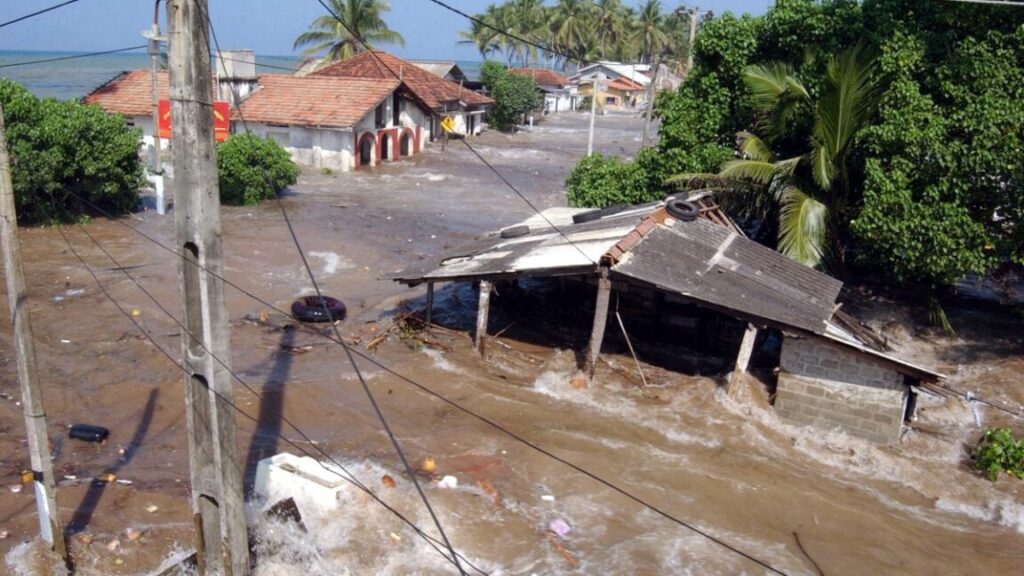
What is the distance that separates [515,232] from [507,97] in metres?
37.5

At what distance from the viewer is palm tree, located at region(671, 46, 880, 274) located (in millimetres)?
15016

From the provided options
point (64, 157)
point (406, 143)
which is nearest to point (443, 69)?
point (406, 143)

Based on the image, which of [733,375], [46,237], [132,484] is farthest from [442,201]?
[132,484]

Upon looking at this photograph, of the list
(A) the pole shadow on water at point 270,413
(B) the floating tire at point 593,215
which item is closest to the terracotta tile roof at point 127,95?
(A) the pole shadow on water at point 270,413

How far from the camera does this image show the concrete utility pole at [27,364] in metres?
6.93

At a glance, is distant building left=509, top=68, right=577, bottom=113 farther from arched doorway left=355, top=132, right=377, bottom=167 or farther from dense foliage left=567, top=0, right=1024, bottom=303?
dense foliage left=567, top=0, right=1024, bottom=303

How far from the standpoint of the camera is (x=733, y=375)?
12977 millimetres

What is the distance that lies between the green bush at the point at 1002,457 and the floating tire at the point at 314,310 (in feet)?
37.4

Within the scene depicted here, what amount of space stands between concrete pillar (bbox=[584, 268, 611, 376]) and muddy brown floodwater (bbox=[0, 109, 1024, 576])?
1.40ft

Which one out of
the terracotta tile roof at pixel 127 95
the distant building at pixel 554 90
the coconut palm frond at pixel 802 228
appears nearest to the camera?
the coconut palm frond at pixel 802 228

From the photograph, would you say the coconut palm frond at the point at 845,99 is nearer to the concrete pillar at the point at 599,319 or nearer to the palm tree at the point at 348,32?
the concrete pillar at the point at 599,319

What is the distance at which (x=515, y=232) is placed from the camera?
16.8 m

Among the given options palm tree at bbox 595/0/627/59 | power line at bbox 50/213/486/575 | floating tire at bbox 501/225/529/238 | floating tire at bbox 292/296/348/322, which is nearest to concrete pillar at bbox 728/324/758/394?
floating tire at bbox 501/225/529/238

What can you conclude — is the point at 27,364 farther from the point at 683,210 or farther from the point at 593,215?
the point at 593,215
